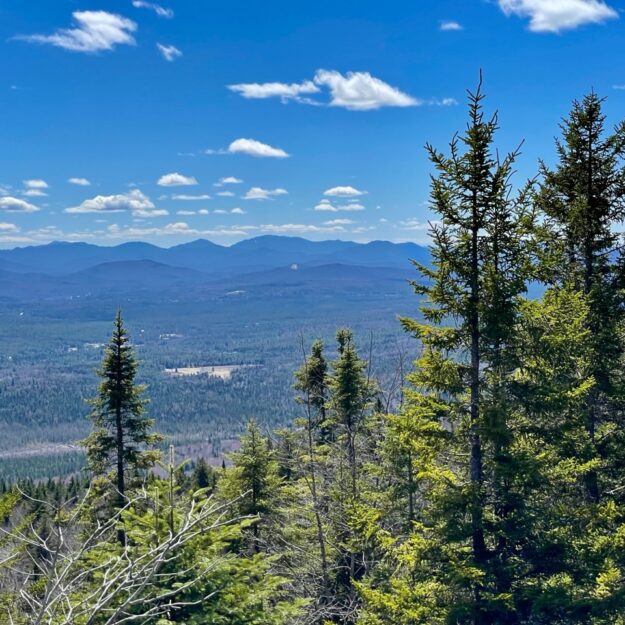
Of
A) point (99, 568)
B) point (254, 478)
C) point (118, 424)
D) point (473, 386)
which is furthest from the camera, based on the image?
point (254, 478)

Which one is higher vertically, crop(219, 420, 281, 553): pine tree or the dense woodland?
the dense woodland

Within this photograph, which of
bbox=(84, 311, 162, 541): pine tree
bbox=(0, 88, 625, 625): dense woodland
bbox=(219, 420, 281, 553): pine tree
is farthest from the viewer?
bbox=(219, 420, 281, 553): pine tree

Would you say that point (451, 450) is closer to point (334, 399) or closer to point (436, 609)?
point (436, 609)

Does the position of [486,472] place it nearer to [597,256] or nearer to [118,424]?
[597,256]

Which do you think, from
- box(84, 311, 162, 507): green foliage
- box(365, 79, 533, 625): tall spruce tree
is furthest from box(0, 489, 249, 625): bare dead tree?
box(84, 311, 162, 507): green foliage

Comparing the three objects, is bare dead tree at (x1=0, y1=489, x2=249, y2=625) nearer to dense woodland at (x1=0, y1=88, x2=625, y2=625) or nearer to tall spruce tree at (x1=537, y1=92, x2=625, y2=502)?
dense woodland at (x1=0, y1=88, x2=625, y2=625)

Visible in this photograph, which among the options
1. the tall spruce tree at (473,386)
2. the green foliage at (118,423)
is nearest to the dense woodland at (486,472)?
the tall spruce tree at (473,386)

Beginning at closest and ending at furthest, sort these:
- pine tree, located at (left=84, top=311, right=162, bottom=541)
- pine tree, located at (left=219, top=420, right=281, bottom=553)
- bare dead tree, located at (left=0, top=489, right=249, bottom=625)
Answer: bare dead tree, located at (left=0, top=489, right=249, bottom=625) → pine tree, located at (left=84, top=311, right=162, bottom=541) → pine tree, located at (left=219, top=420, right=281, bottom=553)

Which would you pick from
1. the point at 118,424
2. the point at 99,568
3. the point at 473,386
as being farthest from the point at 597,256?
the point at 118,424

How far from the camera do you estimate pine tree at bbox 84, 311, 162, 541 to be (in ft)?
59.3

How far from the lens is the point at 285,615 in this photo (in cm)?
911

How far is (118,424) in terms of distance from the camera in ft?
59.7

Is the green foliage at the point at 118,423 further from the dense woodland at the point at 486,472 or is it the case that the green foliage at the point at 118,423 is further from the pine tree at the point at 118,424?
the dense woodland at the point at 486,472

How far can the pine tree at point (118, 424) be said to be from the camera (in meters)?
18.1
